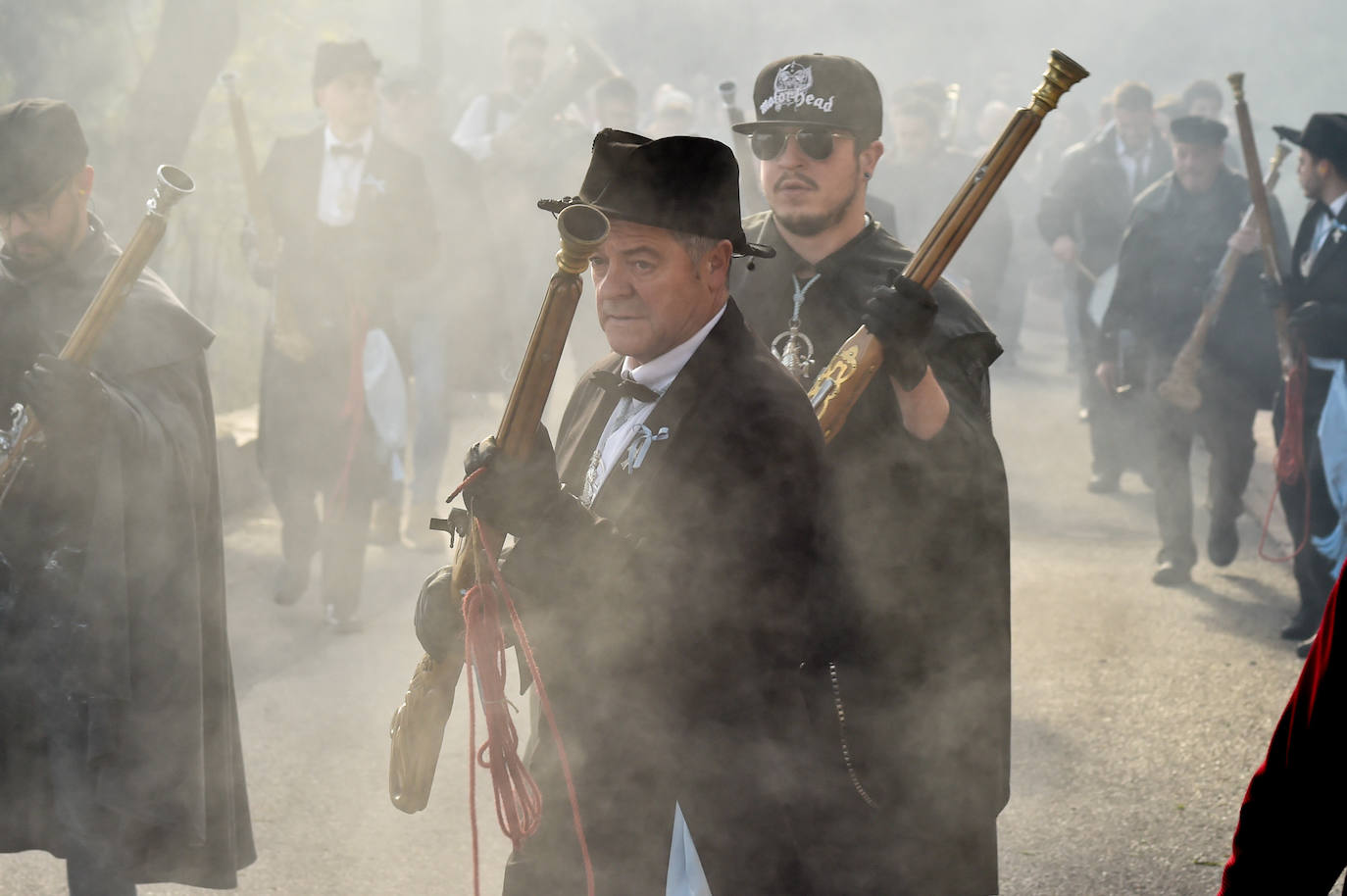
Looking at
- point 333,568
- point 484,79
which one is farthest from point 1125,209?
point 484,79

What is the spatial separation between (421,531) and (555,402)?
312 centimetres

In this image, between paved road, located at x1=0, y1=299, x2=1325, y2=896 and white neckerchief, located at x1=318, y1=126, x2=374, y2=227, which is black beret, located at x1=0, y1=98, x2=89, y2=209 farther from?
white neckerchief, located at x1=318, y1=126, x2=374, y2=227

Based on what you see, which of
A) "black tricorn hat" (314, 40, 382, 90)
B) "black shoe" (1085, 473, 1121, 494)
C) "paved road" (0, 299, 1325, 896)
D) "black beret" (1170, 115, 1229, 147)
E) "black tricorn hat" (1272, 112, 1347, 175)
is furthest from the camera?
"black shoe" (1085, 473, 1121, 494)

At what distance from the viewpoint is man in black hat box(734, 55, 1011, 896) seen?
3.31 meters

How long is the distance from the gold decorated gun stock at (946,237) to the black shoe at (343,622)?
12.4 ft

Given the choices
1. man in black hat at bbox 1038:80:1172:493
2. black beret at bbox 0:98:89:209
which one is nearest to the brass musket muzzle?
black beret at bbox 0:98:89:209

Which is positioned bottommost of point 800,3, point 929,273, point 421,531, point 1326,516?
point 421,531

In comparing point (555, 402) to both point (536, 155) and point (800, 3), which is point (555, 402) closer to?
point (536, 155)

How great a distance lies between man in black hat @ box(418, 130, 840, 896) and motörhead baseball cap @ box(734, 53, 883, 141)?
3.79ft

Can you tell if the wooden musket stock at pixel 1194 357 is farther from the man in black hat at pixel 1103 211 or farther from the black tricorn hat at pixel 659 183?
the black tricorn hat at pixel 659 183

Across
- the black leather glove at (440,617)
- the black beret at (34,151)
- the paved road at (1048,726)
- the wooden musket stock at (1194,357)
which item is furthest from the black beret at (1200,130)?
the black leather glove at (440,617)

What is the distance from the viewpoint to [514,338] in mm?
9586

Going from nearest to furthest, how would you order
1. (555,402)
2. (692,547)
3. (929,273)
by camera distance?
(692,547) → (929,273) → (555,402)

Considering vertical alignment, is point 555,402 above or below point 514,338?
below
